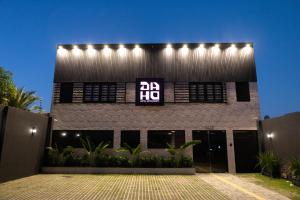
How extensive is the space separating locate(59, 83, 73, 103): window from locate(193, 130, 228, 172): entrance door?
8506 mm

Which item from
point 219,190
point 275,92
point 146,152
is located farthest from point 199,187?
point 275,92

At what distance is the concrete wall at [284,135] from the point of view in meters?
11.1

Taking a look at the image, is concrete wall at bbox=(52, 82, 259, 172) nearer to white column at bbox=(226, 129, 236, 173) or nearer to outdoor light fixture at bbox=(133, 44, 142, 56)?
white column at bbox=(226, 129, 236, 173)

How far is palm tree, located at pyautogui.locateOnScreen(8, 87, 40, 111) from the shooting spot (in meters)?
19.7

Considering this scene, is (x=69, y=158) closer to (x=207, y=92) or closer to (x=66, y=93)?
(x=66, y=93)

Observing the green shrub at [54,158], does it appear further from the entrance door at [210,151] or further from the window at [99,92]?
the entrance door at [210,151]

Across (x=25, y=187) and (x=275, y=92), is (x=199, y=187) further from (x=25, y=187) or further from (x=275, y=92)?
(x=275, y=92)

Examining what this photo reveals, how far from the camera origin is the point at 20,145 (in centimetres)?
1188

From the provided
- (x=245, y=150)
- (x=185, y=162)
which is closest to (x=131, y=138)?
(x=185, y=162)

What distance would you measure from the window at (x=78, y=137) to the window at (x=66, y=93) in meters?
2.06

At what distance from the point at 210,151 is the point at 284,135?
4.45 m

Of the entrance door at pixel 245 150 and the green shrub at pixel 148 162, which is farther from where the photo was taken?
the entrance door at pixel 245 150

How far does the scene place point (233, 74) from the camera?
52.7ft

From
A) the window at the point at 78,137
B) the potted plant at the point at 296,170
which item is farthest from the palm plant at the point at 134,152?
the potted plant at the point at 296,170
